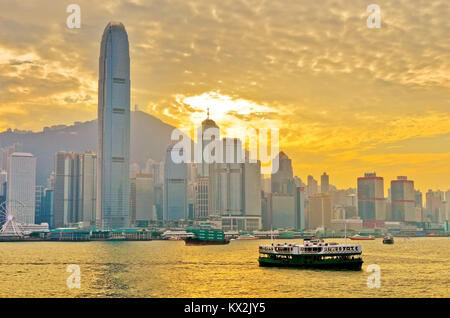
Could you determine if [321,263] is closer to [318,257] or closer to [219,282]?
[318,257]

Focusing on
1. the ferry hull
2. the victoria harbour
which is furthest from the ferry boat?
the victoria harbour

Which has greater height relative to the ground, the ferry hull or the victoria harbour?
the ferry hull

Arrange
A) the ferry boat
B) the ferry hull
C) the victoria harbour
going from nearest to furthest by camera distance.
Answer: the victoria harbour, the ferry hull, the ferry boat

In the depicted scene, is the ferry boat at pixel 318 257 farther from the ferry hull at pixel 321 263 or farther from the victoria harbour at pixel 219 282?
the victoria harbour at pixel 219 282

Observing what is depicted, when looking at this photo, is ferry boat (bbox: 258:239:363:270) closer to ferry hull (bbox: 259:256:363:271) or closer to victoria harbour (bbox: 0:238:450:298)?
ferry hull (bbox: 259:256:363:271)

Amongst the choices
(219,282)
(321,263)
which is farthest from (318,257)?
(219,282)

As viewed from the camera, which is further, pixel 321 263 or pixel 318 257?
pixel 318 257

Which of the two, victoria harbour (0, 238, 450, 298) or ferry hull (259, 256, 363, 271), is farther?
ferry hull (259, 256, 363, 271)

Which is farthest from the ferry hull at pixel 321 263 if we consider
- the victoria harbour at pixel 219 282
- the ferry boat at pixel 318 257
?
the victoria harbour at pixel 219 282
